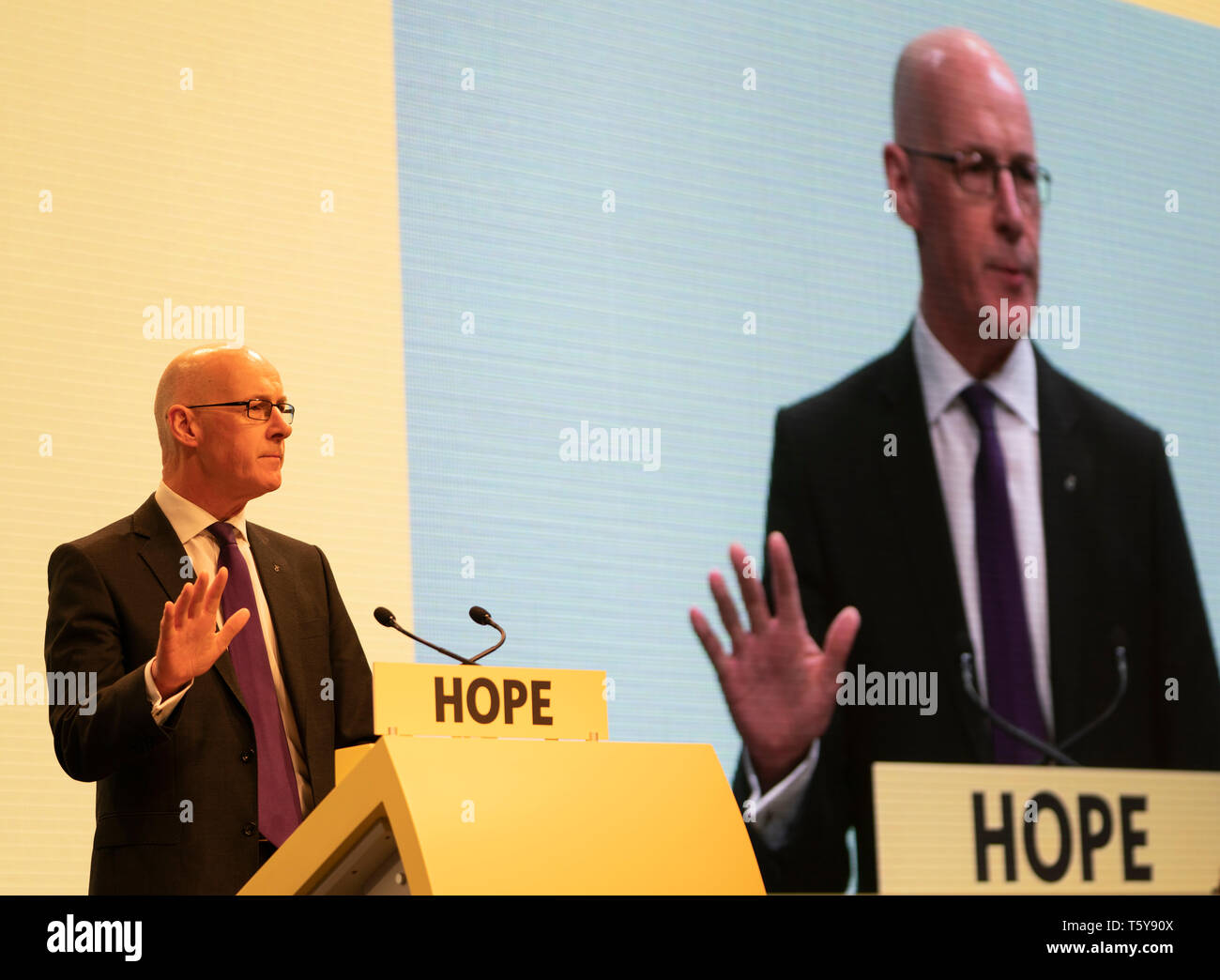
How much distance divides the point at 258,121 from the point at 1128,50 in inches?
122

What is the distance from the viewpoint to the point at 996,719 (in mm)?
4594

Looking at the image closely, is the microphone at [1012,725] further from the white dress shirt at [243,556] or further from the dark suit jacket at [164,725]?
the white dress shirt at [243,556]

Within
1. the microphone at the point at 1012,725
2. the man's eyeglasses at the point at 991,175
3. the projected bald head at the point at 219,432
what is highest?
the man's eyeglasses at the point at 991,175

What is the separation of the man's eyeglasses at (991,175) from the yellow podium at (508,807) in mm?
3232

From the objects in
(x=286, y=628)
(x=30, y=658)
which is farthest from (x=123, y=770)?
(x=30, y=658)

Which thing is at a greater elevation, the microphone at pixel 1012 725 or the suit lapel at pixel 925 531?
the suit lapel at pixel 925 531

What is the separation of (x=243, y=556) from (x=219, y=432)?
22cm

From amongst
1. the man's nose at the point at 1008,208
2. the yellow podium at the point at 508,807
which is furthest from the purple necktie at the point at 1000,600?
the yellow podium at the point at 508,807

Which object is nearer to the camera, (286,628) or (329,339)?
(286,628)

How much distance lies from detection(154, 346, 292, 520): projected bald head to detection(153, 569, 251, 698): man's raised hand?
533 mm

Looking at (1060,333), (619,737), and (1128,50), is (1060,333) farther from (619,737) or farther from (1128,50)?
(619,737)

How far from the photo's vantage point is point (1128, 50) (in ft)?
17.6

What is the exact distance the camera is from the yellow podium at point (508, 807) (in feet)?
5.83

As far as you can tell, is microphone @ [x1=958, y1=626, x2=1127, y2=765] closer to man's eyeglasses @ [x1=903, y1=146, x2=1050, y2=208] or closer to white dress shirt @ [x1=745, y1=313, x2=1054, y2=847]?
white dress shirt @ [x1=745, y1=313, x2=1054, y2=847]
